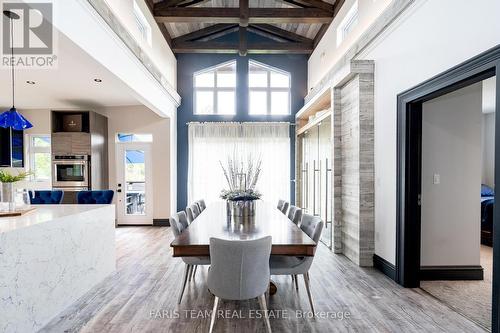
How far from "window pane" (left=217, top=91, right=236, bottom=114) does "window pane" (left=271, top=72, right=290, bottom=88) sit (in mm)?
1109

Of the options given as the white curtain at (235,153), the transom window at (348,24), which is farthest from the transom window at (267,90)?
the transom window at (348,24)

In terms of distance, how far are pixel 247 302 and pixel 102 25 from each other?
3237 mm

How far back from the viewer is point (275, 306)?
2.54m

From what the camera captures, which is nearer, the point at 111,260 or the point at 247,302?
the point at 247,302

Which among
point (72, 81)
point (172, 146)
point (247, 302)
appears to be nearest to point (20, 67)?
point (72, 81)

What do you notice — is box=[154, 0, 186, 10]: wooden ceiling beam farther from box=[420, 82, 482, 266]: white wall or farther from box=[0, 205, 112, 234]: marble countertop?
box=[420, 82, 482, 266]: white wall

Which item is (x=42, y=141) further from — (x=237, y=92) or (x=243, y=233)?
(x=243, y=233)

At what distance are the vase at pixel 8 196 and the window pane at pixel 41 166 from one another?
4451 millimetres

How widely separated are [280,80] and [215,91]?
172 cm

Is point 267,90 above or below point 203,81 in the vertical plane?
below

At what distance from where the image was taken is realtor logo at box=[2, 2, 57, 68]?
233 centimetres

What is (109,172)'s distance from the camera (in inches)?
248

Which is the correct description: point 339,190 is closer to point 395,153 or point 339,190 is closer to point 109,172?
point 395,153

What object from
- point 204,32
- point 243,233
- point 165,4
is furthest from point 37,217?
point 204,32
